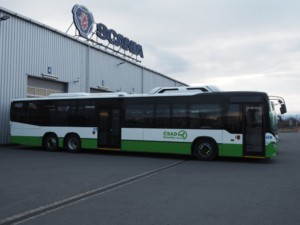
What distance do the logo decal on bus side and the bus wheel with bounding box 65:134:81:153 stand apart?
15.6ft

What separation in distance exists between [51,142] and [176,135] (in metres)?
7.10

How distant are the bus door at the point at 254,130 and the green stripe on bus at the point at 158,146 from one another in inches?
92.9

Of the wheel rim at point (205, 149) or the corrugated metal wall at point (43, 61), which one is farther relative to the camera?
the corrugated metal wall at point (43, 61)

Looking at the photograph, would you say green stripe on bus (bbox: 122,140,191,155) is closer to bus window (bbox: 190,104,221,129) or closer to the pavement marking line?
bus window (bbox: 190,104,221,129)

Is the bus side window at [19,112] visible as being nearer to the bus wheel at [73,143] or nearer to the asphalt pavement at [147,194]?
the bus wheel at [73,143]

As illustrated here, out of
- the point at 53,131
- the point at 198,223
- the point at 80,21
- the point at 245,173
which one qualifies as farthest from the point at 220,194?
the point at 80,21

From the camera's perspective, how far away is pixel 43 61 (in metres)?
23.8

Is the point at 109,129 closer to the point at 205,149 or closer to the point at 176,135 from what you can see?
the point at 176,135

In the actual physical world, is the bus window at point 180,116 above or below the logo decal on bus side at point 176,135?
above

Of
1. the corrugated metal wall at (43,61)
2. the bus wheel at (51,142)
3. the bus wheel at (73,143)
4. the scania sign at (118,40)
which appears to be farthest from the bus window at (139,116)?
the scania sign at (118,40)

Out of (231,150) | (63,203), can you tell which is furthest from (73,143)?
(63,203)

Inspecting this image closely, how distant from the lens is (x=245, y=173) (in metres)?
11.4

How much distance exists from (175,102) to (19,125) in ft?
29.7

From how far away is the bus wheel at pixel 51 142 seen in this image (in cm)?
1897
